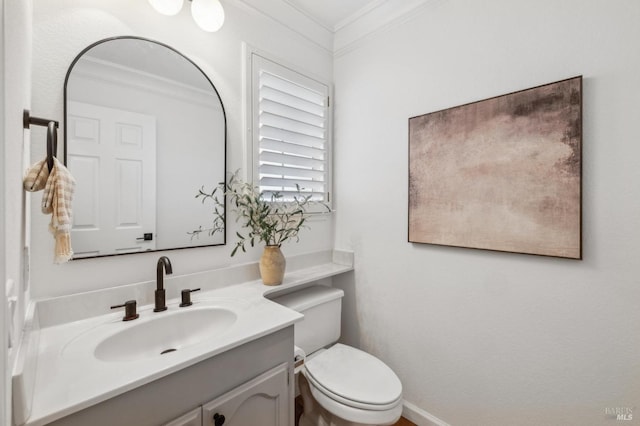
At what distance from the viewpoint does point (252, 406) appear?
0.94 meters

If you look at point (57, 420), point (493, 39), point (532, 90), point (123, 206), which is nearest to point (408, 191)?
point (532, 90)

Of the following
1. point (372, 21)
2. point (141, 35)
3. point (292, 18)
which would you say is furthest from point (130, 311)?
point (372, 21)

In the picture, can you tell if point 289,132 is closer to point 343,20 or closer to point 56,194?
point 343,20

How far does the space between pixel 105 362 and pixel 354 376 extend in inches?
38.1

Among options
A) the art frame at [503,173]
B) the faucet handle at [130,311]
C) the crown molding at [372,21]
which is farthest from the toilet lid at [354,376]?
the crown molding at [372,21]

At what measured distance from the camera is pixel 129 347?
990mm

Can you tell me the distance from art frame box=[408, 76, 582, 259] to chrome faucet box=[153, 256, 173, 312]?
3.94 ft

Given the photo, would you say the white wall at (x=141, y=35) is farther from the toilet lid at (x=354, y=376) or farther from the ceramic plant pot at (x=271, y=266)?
the toilet lid at (x=354, y=376)

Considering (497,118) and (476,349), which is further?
(476,349)

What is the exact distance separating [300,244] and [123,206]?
0.97 meters

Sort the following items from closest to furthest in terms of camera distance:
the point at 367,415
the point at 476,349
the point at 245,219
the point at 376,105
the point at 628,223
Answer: the point at 628,223 → the point at 367,415 → the point at 476,349 → the point at 245,219 → the point at 376,105

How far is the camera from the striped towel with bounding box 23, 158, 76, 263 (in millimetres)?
715

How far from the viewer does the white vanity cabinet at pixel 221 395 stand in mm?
696

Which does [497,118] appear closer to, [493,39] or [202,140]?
[493,39]
